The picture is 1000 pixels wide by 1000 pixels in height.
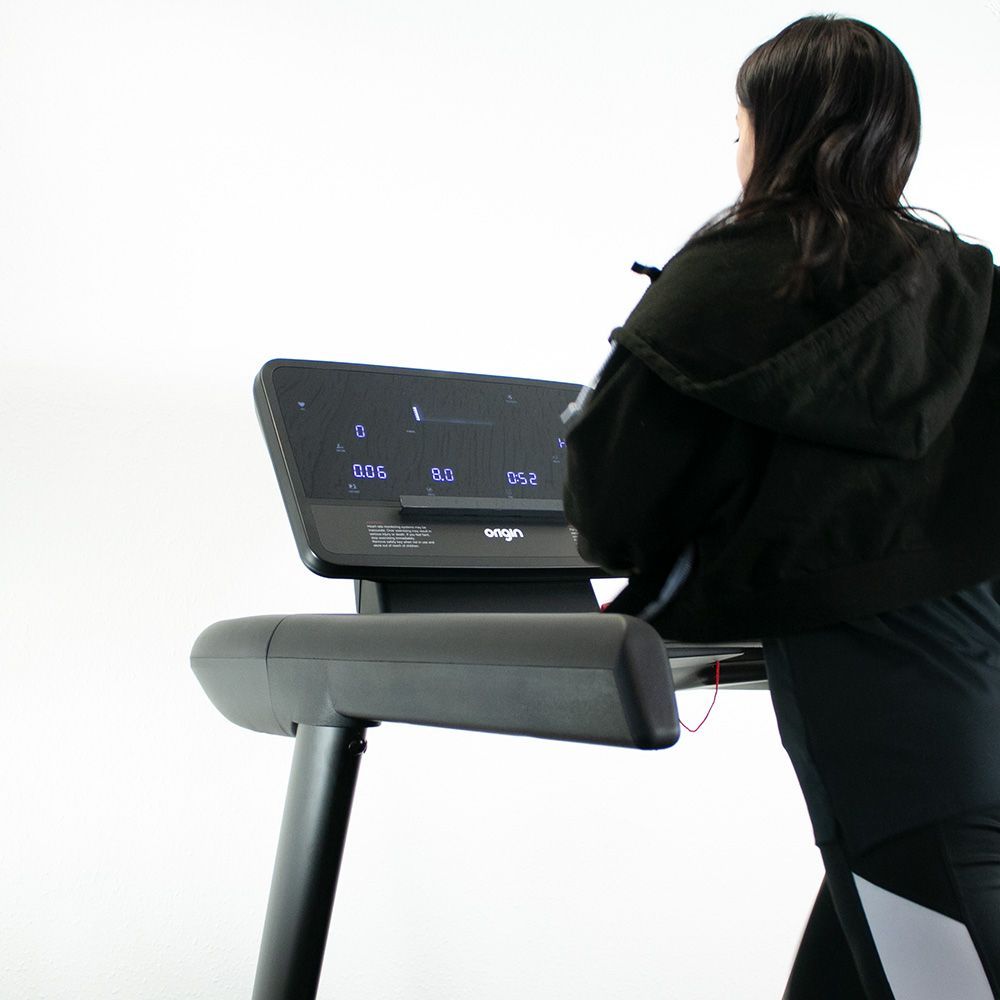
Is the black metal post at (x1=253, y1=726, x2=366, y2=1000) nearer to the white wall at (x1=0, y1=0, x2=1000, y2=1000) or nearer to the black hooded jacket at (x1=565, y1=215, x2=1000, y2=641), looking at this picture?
the black hooded jacket at (x1=565, y1=215, x2=1000, y2=641)

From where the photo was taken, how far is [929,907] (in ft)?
3.35

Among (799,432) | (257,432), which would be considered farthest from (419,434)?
(257,432)

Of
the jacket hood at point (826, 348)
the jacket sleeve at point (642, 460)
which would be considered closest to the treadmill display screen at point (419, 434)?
the jacket sleeve at point (642, 460)

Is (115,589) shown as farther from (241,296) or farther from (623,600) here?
(623,600)

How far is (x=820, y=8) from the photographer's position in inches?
118

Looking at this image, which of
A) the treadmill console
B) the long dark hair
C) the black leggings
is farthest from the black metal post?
the long dark hair

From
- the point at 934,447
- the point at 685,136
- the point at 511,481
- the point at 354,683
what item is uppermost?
the point at 685,136

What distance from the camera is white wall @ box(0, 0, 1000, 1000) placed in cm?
192

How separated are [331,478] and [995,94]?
2625 mm

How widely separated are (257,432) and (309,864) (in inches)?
39.5

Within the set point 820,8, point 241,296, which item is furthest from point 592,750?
point 820,8

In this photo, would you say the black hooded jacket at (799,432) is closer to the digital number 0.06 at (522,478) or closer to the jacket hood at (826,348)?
the jacket hood at (826,348)

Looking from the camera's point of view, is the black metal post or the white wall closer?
the black metal post

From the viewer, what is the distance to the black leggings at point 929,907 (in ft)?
3.32
